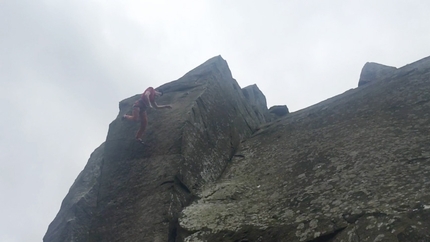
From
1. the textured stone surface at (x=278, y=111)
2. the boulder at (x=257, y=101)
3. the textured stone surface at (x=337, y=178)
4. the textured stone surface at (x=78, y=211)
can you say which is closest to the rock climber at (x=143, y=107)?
the textured stone surface at (x=78, y=211)

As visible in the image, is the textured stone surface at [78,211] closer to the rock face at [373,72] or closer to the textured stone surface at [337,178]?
the textured stone surface at [337,178]

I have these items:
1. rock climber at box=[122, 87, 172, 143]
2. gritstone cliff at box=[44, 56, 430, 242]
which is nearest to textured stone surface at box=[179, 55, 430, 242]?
gritstone cliff at box=[44, 56, 430, 242]

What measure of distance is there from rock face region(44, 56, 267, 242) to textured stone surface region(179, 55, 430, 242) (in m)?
0.51

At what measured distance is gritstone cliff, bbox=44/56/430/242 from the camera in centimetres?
652

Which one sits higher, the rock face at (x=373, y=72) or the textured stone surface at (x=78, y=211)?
Answer: the rock face at (x=373, y=72)

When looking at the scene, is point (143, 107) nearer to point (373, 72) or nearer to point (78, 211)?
point (78, 211)

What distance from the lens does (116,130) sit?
12523 millimetres


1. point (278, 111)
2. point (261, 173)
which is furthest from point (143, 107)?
point (278, 111)

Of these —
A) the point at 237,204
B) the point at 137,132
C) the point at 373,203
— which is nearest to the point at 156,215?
the point at 237,204

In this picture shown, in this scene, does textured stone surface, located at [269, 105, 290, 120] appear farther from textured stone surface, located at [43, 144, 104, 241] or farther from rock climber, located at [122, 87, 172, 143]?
textured stone surface, located at [43, 144, 104, 241]

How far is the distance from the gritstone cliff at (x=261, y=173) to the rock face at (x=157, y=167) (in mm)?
35

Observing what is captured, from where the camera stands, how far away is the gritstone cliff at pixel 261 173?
6.52m

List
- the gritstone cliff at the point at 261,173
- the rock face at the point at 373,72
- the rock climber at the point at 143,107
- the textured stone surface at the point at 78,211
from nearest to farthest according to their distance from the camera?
the gritstone cliff at the point at 261,173
the textured stone surface at the point at 78,211
the rock climber at the point at 143,107
the rock face at the point at 373,72

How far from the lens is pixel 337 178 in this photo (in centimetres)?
793
